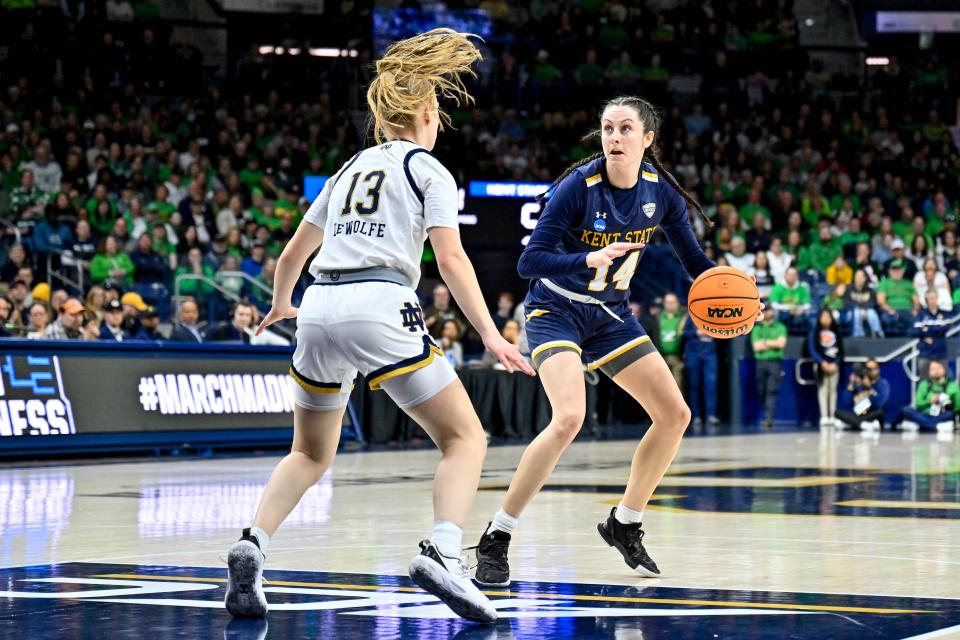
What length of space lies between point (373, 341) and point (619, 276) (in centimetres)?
220

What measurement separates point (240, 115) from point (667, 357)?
382 inches

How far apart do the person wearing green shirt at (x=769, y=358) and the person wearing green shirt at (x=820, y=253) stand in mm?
1550

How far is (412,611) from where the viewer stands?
6.11m

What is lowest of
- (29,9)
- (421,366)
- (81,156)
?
(421,366)

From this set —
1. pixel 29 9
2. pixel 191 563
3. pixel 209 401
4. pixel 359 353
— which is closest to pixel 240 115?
pixel 29 9

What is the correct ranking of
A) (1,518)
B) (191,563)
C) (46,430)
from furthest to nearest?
(46,430) < (1,518) < (191,563)

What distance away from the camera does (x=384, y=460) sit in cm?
1648

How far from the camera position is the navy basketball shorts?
24.7 ft

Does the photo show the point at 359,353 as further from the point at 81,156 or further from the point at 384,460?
the point at 81,156

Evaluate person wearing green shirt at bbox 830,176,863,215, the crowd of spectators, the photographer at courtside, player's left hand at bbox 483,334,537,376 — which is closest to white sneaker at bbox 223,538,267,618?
player's left hand at bbox 483,334,537,376

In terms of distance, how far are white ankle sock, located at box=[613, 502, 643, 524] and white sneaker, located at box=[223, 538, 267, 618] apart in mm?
2234

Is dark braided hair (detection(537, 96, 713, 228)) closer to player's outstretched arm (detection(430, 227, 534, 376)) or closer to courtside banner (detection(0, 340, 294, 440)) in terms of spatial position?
player's outstretched arm (detection(430, 227, 534, 376))

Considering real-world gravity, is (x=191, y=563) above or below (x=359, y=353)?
below

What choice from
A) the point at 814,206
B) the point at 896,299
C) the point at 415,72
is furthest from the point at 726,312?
the point at 814,206
